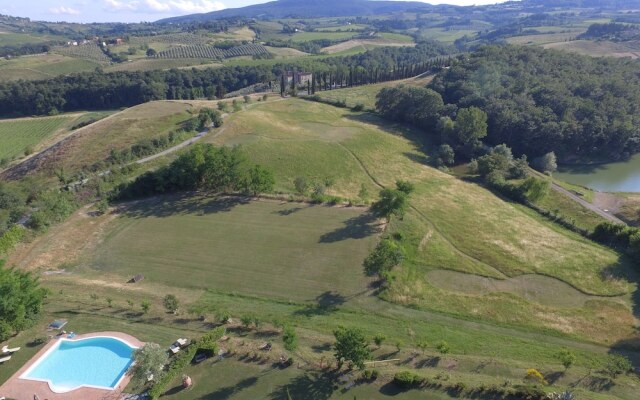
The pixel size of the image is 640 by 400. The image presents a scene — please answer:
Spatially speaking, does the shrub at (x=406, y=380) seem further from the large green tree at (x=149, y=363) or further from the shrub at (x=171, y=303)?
the shrub at (x=171, y=303)

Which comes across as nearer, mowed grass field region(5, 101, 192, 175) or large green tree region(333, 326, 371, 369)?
large green tree region(333, 326, 371, 369)

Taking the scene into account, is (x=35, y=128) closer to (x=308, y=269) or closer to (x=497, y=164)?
(x=308, y=269)

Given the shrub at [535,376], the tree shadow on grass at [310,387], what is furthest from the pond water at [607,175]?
the tree shadow on grass at [310,387]

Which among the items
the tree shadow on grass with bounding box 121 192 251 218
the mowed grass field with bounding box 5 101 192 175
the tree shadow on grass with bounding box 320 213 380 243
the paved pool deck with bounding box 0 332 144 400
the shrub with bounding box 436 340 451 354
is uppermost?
the mowed grass field with bounding box 5 101 192 175

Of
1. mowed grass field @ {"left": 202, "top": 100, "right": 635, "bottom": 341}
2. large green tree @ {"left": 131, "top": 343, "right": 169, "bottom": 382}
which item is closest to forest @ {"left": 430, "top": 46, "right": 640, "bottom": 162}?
mowed grass field @ {"left": 202, "top": 100, "right": 635, "bottom": 341}

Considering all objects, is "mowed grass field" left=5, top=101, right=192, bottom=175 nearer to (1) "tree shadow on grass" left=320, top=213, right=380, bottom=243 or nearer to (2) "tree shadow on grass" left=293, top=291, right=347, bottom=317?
(1) "tree shadow on grass" left=320, top=213, right=380, bottom=243

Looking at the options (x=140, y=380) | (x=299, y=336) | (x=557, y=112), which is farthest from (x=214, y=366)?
(x=557, y=112)
